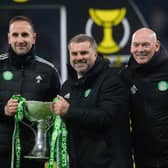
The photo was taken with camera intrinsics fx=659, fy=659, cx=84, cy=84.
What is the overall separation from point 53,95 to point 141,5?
10.9 ft

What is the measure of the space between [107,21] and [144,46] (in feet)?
10.8

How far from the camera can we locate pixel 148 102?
14.9 feet

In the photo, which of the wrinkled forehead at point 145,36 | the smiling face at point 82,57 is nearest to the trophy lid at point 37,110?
the smiling face at point 82,57

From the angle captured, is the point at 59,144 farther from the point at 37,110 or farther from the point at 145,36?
the point at 145,36

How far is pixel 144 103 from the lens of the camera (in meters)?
4.56

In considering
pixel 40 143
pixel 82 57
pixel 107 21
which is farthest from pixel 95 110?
pixel 107 21

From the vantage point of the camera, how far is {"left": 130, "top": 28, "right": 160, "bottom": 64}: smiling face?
466cm

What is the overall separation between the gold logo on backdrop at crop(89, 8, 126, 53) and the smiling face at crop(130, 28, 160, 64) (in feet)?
10.4

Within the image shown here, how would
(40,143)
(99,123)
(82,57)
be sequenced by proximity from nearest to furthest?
(99,123), (82,57), (40,143)

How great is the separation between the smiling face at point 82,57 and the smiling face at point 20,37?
50 centimetres

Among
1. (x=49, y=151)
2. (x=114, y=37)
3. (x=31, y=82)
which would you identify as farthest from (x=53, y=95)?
(x=114, y=37)

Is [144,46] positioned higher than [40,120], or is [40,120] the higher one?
[144,46]

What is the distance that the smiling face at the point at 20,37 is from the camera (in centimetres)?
471

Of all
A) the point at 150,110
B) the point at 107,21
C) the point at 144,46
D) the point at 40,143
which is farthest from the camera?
the point at 107,21
